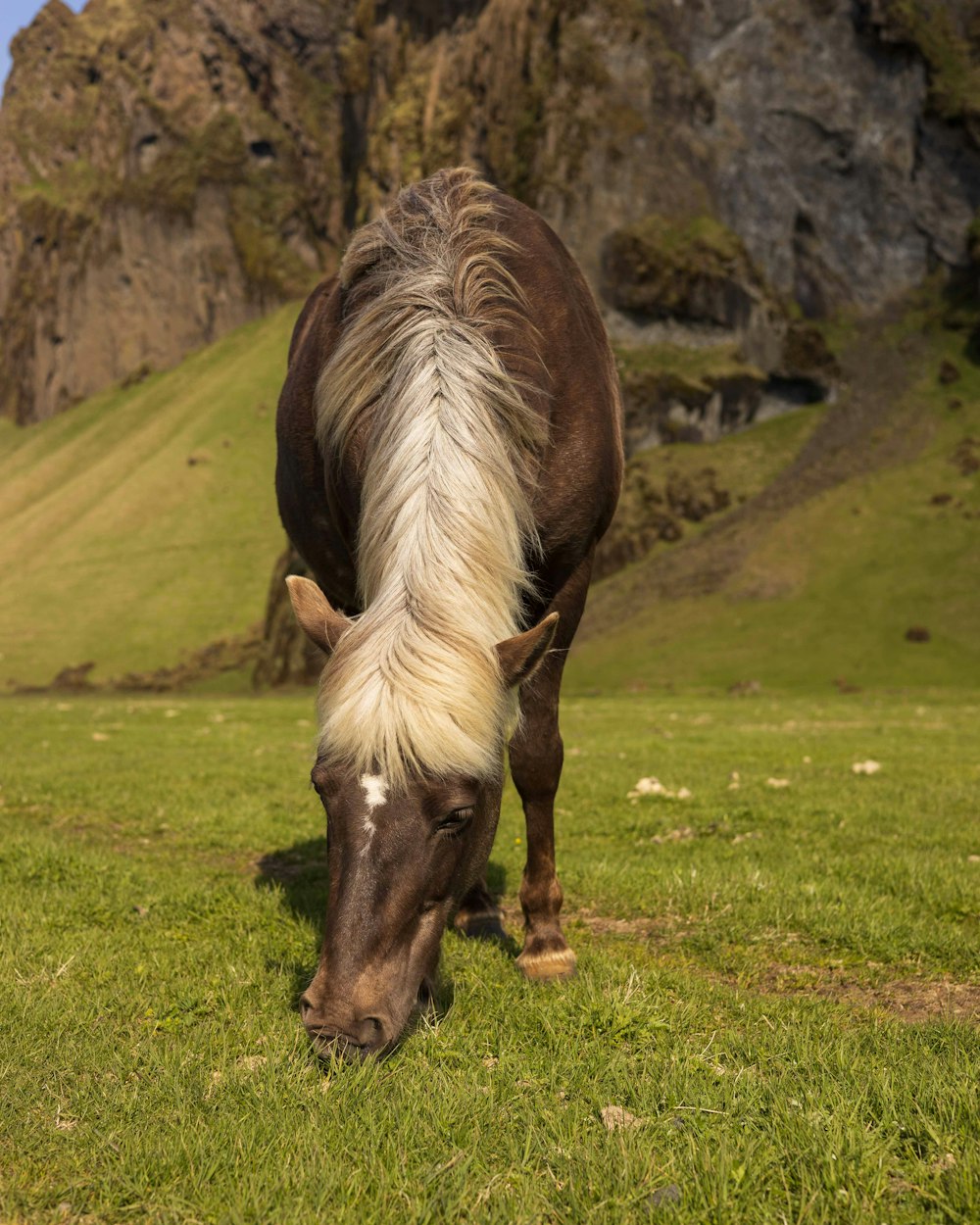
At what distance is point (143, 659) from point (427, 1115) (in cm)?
10114

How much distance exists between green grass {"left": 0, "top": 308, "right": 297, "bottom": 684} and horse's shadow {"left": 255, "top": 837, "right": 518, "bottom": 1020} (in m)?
92.7

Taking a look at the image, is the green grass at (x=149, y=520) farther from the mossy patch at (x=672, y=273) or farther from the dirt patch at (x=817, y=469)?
the mossy patch at (x=672, y=273)

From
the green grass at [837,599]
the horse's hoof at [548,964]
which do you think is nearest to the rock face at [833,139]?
the green grass at [837,599]

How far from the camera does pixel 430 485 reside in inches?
220

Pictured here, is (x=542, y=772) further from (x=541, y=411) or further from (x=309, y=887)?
(x=309, y=887)

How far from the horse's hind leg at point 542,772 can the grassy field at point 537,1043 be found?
0.35 meters

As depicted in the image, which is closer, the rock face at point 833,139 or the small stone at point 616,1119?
the small stone at point 616,1119

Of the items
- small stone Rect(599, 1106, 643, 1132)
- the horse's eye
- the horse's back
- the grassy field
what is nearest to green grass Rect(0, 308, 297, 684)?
the grassy field

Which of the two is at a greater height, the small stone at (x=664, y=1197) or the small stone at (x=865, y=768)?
the small stone at (x=664, y=1197)

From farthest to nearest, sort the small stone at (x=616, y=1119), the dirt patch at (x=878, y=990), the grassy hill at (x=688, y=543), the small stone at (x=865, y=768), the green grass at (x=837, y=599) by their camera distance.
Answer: the grassy hill at (x=688, y=543)
the green grass at (x=837, y=599)
the small stone at (x=865, y=768)
the dirt patch at (x=878, y=990)
the small stone at (x=616, y=1119)

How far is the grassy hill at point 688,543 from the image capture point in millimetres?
68812

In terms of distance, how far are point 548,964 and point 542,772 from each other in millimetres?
1302

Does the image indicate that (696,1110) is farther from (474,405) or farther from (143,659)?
(143,659)

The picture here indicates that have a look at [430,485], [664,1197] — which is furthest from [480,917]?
[664,1197]
